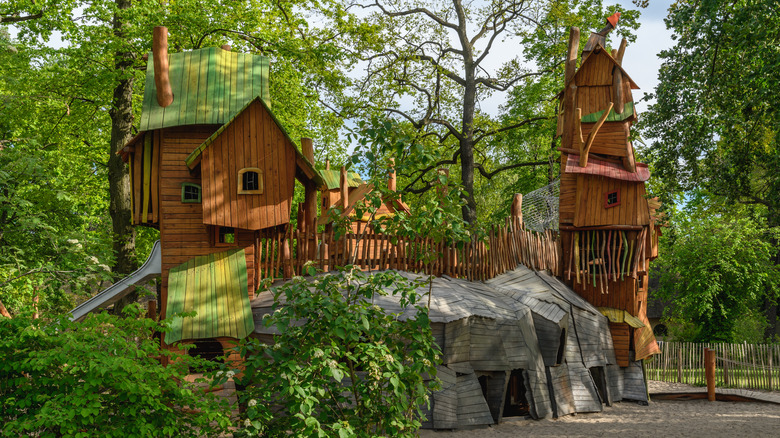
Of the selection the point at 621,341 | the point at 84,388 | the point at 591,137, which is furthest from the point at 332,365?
the point at 621,341

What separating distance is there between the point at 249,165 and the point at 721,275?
2140 centimetres

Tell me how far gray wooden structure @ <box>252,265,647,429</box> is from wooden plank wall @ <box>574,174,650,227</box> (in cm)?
173

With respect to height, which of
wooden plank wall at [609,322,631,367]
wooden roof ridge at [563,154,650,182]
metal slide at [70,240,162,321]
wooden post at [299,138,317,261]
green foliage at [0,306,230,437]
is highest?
wooden roof ridge at [563,154,650,182]

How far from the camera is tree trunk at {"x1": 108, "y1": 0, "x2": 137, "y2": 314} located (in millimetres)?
17516

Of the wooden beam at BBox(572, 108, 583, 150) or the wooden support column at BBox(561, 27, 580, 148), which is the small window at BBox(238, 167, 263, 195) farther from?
the wooden support column at BBox(561, 27, 580, 148)

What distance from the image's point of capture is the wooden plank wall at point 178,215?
470 inches

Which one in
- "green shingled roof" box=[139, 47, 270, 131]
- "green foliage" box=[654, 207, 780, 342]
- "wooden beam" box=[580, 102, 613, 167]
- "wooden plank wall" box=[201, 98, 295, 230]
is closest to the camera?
"wooden plank wall" box=[201, 98, 295, 230]

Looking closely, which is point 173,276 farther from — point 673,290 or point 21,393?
point 673,290

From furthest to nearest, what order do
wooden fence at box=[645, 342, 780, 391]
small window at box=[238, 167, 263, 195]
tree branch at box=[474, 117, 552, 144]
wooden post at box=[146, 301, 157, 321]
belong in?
tree branch at box=[474, 117, 552, 144], wooden fence at box=[645, 342, 780, 391], wooden post at box=[146, 301, 157, 321], small window at box=[238, 167, 263, 195]

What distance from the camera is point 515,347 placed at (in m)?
12.3

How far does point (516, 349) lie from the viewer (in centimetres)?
1227

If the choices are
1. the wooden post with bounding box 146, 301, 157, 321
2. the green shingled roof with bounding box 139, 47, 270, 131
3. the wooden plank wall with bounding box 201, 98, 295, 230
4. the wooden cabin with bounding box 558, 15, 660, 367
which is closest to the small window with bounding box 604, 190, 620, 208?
the wooden cabin with bounding box 558, 15, 660, 367

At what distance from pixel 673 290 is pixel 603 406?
17946mm

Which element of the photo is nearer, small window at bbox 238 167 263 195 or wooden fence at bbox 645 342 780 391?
small window at bbox 238 167 263 195
